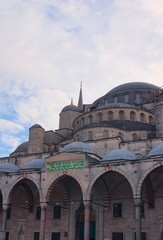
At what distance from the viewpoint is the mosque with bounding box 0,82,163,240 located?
18438mm

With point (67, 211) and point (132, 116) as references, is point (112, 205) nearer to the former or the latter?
point (67, 211)

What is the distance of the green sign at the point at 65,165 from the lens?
19.1 meters

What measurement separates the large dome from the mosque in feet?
15.1

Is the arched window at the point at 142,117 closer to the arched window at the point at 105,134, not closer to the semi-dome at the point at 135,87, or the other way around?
the arched window at the point at 105,134

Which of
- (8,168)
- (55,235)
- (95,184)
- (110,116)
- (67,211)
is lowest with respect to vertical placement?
(55,235)

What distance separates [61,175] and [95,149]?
383 centimetres

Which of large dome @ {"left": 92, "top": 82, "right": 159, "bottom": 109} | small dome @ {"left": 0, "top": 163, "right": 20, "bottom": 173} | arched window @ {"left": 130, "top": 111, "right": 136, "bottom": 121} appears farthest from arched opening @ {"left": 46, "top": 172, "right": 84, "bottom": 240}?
large dome @ {"left": 92, "top": 82, "right": 159, "bottom": 109}

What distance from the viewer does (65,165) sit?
1956 centimetres

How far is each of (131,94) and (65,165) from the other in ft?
47.2

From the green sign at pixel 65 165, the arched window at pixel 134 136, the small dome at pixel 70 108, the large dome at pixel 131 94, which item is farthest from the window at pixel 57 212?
the large dome at pixel 131 94

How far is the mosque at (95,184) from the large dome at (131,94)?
15.1ft

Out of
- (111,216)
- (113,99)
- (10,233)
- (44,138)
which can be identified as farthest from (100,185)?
(113,99)

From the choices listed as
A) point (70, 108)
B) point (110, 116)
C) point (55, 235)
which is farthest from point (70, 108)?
point (55, 235)

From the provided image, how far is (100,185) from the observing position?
20.5 metres
